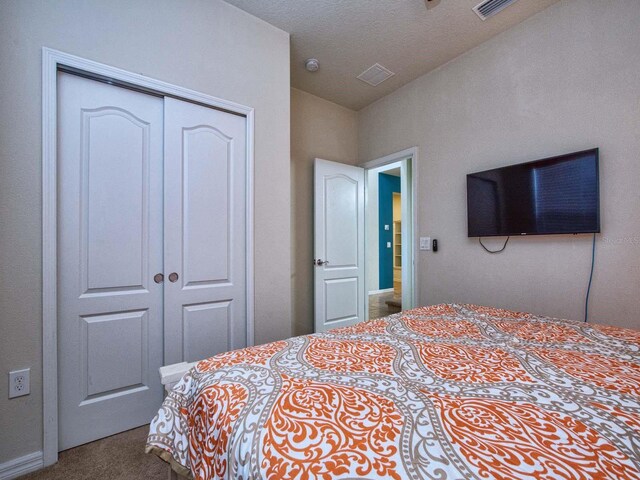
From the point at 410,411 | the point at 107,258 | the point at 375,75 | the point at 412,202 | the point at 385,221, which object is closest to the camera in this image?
the point at 410,411

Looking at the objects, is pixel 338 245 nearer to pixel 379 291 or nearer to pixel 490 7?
pixel 490 7

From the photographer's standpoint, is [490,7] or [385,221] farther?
[385,221]

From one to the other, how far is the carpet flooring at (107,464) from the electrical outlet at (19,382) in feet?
1.33

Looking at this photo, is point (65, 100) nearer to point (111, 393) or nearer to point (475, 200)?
point (111, 393)

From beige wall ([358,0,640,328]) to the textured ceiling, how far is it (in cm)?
16

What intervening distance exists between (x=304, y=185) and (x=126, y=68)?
5.91 ft

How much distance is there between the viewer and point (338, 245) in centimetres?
323

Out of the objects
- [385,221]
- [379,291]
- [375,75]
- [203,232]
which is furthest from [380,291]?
[203,232]

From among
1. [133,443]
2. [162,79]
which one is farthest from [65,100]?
[133,443]

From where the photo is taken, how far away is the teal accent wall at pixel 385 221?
649 centimetres

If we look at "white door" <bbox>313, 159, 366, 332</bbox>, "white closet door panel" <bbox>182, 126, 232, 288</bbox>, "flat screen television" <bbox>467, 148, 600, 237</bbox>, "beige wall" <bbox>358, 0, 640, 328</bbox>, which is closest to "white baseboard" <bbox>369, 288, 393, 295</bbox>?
"white door" <bbox>313, 159, 366, 332</bbox>

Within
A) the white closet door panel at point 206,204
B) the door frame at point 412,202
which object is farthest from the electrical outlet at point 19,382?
the door frame at point 412,202

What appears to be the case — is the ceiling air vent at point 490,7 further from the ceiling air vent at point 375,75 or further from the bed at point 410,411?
the bed at point 410,411

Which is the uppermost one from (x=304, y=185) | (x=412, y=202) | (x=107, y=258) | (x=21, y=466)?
(x=304, y=185)
